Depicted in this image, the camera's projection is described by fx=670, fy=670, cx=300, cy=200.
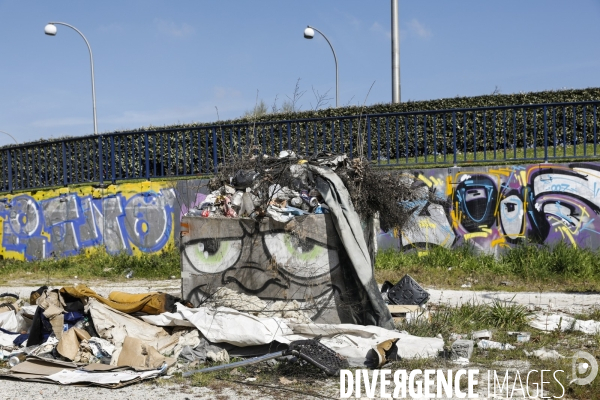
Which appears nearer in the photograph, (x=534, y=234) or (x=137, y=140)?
(x=534, y=234)

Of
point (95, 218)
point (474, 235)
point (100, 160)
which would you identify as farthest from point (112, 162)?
point (474, 235)

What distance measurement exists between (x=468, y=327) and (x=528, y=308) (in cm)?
141

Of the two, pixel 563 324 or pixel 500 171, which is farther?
pixel 500 171

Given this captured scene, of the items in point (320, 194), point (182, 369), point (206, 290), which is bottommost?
point (182, 369)

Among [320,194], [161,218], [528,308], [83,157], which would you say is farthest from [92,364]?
[83,157]

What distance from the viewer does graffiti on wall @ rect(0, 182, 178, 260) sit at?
13516 mm

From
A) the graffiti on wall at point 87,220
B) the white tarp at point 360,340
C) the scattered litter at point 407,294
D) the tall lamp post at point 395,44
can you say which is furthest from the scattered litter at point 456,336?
the tall lamp post at point 395,44

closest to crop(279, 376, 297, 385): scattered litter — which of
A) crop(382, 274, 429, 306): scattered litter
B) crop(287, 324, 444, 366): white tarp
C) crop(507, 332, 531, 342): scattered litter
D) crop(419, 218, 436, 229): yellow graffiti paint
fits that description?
crop(287, 324, 444, 366): white tarp

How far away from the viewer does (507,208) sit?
11320mm

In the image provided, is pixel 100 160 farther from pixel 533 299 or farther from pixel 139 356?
pixel 533 299

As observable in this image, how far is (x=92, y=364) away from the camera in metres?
6.09

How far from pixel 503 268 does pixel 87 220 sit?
8.52m

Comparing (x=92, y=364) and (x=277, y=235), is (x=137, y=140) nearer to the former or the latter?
(x=277, y=235)

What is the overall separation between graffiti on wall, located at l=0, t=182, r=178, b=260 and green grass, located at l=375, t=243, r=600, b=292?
15.7ft
